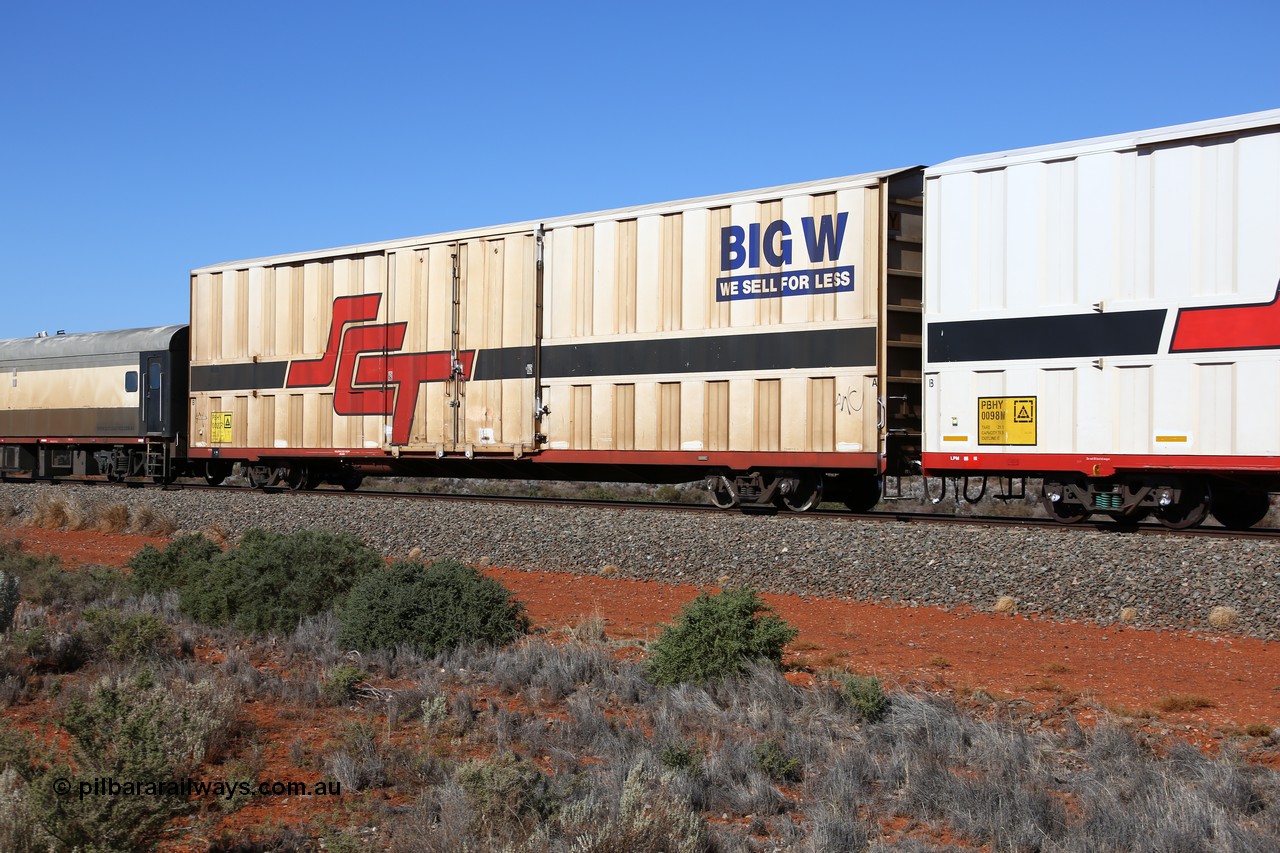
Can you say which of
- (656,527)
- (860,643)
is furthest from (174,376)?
(860,643)

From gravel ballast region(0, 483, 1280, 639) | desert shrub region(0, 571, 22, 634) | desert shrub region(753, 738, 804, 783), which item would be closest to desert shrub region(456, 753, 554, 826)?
desert shrub region(753, 738, 804, 783)

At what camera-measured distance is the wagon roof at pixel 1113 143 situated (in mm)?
11055

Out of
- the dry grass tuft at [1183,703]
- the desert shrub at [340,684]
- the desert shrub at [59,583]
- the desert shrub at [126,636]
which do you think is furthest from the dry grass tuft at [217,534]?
the dry grass tuft at [1183,703]

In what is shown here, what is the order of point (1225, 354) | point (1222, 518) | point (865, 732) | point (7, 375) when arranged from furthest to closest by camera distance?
point (7, 375) < point (1222, 518) < point (1225, 354) < point (865, 732)

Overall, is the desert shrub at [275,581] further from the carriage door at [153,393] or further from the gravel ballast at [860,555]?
the carriage door at [153,393]

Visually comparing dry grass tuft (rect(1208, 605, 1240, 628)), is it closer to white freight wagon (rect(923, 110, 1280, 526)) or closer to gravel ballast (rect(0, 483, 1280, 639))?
gravel ballast (rect(0, 483, 1280, 639))

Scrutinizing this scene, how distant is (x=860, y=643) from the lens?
30.5 ft

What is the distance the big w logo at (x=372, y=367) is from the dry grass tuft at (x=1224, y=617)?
1127 centimetres

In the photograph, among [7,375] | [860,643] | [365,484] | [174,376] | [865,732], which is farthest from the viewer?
[365,484]

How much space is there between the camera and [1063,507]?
1310 cm

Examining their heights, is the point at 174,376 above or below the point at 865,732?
above

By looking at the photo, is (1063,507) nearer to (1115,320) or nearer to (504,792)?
(1115,320)

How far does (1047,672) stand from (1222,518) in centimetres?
599

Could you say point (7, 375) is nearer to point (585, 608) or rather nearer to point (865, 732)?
point (585, 608)
